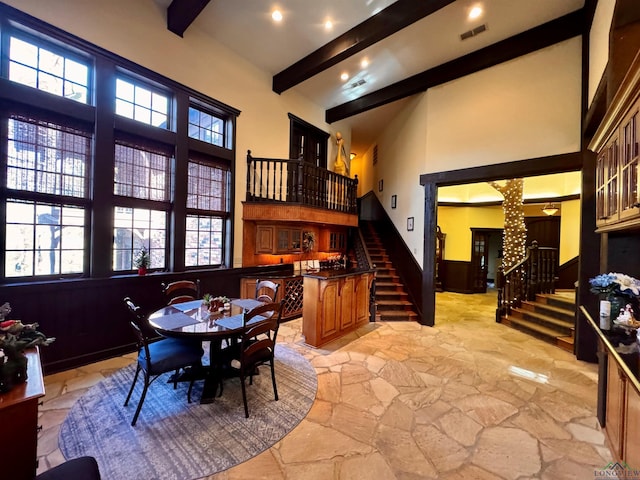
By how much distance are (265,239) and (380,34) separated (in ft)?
13.7

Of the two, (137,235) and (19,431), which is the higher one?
(137,235)

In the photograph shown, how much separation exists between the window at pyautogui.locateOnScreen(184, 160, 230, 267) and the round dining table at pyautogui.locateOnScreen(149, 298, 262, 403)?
1764 millimetres

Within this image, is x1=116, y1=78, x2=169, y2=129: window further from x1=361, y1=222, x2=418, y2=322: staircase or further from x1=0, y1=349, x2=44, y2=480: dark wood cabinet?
x1=361, y1=222, x2=418, y2=322: staircase

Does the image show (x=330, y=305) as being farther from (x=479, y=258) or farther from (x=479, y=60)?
(x=479, y=258)

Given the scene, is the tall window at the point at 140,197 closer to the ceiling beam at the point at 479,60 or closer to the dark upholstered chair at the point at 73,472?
the dark upholstered chair at the point at 73,472

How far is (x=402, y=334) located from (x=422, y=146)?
3.97 m

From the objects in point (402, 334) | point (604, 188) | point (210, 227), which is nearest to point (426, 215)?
point (402, 334)

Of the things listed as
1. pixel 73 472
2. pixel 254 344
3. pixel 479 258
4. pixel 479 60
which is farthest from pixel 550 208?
pixel 73 472

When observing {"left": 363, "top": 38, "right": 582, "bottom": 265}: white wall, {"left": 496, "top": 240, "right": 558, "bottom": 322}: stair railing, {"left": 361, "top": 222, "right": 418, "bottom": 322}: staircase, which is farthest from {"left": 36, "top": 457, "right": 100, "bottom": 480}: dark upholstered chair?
{"left": 496, "top": 240, "right": 558, "bottom": 322}: stair railing

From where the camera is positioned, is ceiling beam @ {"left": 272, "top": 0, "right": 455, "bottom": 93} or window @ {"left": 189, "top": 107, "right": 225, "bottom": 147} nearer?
ceiling beam @ {"left": 272, "top": 0, "right": 455, "bottom": 93}

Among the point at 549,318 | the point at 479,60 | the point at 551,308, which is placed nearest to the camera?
the point at 479,60

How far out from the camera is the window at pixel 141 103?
3890mm

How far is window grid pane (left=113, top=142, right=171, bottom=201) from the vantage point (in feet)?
12.6

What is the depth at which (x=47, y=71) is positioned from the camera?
3.27 m
